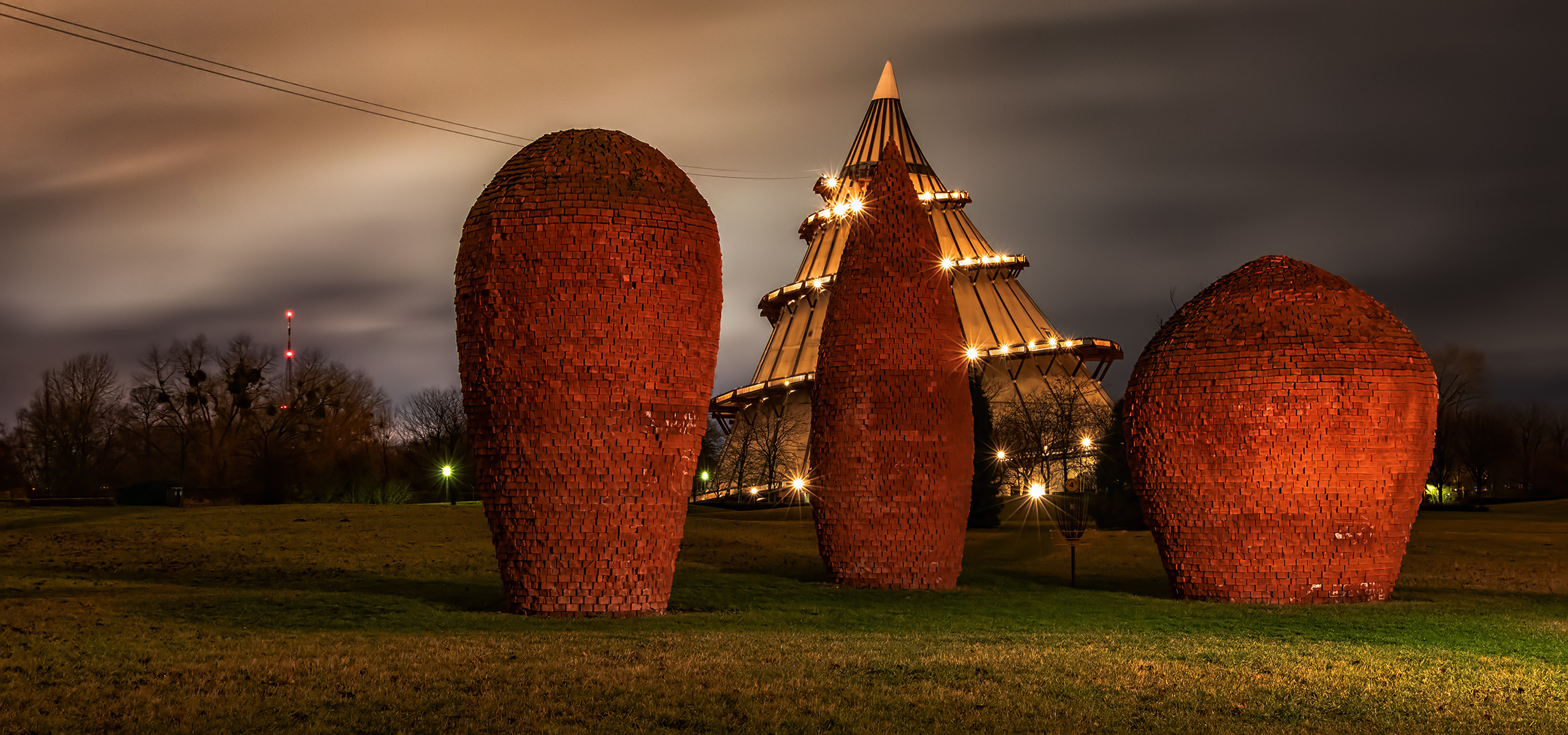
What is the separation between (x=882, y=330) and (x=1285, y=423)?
22.6ft

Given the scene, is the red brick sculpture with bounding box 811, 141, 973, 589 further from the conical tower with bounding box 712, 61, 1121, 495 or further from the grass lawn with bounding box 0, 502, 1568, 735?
the conical tower with bounding box 712, 61, 1121, 495

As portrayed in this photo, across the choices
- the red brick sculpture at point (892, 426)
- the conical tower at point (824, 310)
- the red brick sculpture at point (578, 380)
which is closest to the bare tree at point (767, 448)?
the conical tower at point (824, 310)

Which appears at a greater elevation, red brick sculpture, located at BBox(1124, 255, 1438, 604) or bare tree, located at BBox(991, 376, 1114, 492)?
bare tree, located at BBox(991, 376, 1114, 492)

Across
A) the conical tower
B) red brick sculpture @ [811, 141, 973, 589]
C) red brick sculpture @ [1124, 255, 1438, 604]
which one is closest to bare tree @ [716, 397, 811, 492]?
the conical tower

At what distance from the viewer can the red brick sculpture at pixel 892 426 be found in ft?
73.5

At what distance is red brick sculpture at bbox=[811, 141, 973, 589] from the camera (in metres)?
22.4

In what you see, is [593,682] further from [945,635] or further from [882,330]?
[882,330]

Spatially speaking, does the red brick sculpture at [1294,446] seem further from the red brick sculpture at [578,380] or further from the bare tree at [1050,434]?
the bare tree at [1050,434]

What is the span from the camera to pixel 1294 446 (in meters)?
20.4

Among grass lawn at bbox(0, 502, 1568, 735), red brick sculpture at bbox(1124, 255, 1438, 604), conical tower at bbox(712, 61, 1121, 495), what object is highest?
conical tower at bbox(712, 61, 1121, 495)

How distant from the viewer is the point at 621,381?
17.5m

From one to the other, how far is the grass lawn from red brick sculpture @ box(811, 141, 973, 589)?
3.60 ft

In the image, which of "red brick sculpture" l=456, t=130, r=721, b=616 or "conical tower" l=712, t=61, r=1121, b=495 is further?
"conical tower" l=712, t=61, r=1121, b=495

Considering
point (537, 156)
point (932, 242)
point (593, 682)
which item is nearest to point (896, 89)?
point (932, 242)
